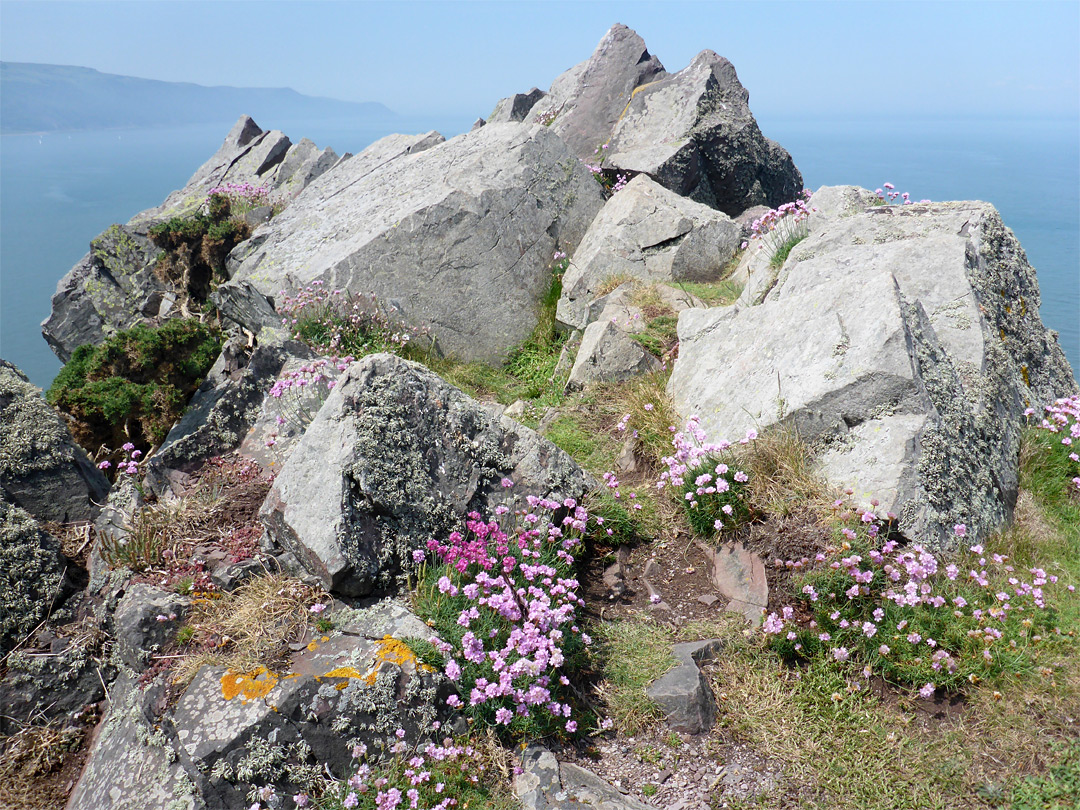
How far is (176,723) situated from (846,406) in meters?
5.49

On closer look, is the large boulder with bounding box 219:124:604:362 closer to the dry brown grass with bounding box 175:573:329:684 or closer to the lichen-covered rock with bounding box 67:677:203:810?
the dry brown grass with bounding box 175:573:329:684

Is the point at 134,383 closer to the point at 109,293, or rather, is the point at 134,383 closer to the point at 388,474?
the point at 388,474

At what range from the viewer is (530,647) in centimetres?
423

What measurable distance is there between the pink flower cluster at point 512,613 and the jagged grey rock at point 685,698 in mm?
626

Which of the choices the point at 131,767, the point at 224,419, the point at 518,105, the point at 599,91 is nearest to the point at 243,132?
the point at 518,105

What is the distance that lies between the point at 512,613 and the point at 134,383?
275 inches

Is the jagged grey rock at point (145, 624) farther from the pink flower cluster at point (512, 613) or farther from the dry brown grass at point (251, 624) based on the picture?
the pink flower cluster at point (512, 613)

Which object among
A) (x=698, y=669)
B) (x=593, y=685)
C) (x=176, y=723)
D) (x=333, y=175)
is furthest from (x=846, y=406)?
(x=333, y=175)

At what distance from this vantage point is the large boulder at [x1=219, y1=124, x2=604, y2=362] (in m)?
9.80

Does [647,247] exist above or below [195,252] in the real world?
above

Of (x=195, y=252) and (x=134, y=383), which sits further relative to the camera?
(x=195, y=252)

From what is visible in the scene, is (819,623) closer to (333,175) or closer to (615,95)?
(333,175)

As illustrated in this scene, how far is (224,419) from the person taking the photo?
275 inches

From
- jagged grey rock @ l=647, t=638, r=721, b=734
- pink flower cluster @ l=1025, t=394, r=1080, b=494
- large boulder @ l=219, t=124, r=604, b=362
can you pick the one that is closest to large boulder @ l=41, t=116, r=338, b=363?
large boulder @ l=219, t=124, r=604, b=362
